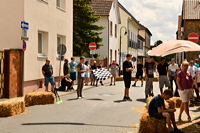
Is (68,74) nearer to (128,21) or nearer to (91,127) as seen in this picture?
(91,127)

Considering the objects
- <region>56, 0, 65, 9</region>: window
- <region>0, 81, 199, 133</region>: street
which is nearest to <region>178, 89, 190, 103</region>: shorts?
<region>0, 81, 199, 133</region>: street

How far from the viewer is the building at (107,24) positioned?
3806cm

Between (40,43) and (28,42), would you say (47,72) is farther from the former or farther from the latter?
(40,43)

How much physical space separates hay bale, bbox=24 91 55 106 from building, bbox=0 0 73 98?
88.5 inches

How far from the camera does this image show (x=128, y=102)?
13.5 meters

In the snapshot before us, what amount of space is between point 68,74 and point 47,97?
20.0 ft

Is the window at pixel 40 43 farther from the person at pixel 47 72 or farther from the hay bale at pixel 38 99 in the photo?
the hay bale at pixel 38 99

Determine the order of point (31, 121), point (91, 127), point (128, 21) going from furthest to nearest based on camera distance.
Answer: point (128, 21) < point (31, 121) < point (91, 127)

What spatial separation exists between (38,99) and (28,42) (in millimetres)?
4752

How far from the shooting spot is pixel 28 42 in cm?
1644

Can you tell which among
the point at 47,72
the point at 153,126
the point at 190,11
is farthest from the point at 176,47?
the point at 190,11

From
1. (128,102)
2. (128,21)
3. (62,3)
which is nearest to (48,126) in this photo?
(128,102)

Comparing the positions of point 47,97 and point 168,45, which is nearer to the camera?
point 168,45

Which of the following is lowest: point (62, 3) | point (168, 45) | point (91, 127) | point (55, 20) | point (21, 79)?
point (91, 127)
